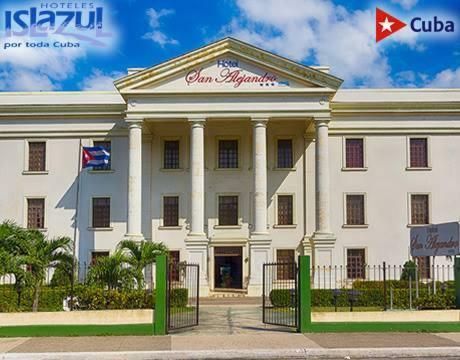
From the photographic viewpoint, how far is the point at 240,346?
15031 millimetres

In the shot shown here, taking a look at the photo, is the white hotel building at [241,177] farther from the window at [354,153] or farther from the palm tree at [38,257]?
the palm tree at [38,257]

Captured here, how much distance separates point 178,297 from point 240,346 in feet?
24.7

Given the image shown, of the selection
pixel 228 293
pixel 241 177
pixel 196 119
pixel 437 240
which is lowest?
pixel 228 293

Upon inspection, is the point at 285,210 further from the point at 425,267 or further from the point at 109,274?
the point at 109,274

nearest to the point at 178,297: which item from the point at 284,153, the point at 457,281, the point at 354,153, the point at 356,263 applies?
the point at 457,281

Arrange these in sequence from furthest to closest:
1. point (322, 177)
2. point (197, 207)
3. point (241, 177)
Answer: point (241, 177) < point (322, 177) < point (197, 207)

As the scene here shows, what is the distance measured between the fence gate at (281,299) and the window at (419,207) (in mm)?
8235

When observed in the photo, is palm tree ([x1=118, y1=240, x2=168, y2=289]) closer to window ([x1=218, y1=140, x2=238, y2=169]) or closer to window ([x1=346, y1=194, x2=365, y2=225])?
window ([x1=218, y1=140, x2=238, y2=169])

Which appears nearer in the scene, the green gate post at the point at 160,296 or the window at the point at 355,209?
the green gate post at the point at 160,296

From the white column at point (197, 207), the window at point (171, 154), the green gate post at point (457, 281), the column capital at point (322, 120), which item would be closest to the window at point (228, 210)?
the white column at point (197, 207)

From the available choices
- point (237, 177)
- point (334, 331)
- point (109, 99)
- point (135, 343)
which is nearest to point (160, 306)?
point (135, 343)

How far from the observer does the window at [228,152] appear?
36891 mm

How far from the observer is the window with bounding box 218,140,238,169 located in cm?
3689

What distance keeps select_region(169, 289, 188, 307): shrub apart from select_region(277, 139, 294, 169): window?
49.1 feet
